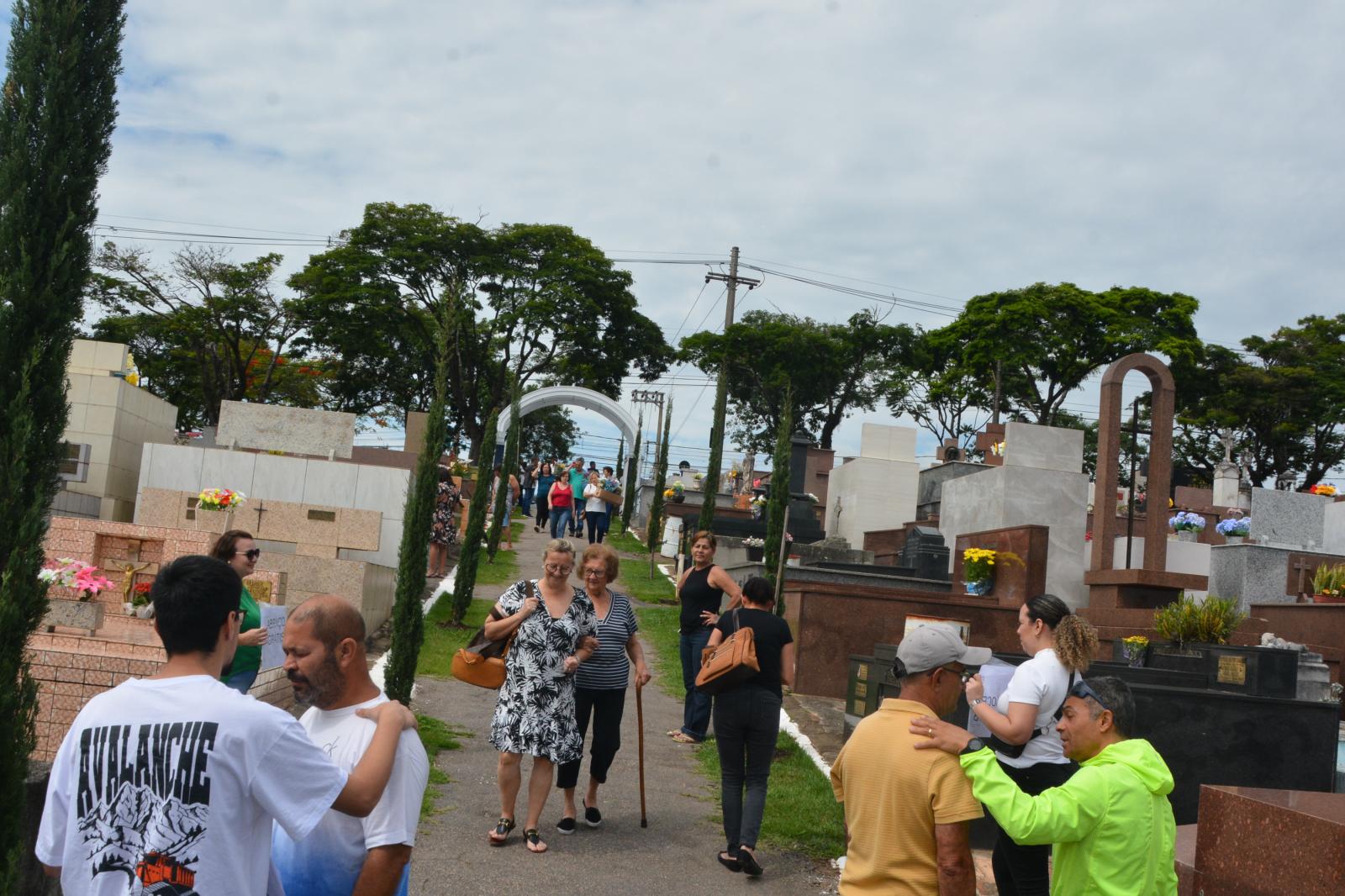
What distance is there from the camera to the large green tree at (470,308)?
143 feet

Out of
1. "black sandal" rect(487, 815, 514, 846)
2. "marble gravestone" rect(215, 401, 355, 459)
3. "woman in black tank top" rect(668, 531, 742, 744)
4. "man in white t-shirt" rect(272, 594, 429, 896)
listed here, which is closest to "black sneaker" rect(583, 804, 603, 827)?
"black sandal" rect(487, 815, 514, 846)

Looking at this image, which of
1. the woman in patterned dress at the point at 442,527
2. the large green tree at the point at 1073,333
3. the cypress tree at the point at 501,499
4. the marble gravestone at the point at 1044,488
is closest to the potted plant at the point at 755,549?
the marble gravestone at the point at 1044,488

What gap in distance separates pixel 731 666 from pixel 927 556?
39.5 feet

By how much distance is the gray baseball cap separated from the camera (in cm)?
360

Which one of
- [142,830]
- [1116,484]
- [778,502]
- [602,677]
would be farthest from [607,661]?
[1116,484]

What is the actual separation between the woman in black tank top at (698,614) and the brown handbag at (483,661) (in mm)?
2765

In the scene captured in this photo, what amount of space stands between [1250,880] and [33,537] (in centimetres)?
479

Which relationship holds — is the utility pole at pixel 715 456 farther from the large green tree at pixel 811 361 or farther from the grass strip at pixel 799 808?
the large green tree at pixel 811 361

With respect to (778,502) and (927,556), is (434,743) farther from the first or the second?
(927,556)

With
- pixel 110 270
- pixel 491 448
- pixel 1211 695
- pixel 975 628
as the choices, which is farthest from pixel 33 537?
pixel 110 270

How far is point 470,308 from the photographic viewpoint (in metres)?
44.5

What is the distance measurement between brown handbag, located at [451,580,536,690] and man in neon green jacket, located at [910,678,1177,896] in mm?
3737

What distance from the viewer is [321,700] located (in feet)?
10.6

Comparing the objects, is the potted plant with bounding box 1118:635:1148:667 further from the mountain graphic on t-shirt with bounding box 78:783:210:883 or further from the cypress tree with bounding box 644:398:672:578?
the cypress tree with bounding box 644:398:672:578
